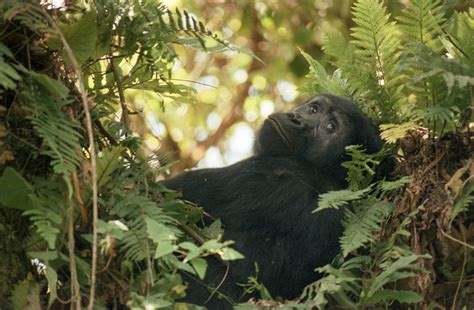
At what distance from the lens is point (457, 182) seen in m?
3.20

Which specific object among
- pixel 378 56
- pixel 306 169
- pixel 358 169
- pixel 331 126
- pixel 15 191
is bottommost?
pixel 306 169

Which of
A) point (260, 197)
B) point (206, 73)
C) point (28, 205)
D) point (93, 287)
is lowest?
point (206, 73)

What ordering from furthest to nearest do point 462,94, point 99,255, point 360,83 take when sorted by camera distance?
point 360,83 < point 462,94 < point 99,255

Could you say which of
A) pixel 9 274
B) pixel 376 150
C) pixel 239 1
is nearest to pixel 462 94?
pixel 376 150

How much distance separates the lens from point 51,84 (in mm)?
2951

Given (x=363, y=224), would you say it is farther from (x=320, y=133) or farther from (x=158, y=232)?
(x=320, y=133)

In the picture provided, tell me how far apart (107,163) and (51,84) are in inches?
Answer: 13.7

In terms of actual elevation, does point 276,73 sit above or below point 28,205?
below

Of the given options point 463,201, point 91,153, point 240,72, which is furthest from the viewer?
point 240,72

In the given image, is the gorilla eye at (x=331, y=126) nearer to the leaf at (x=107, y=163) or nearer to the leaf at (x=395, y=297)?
the leaf at (x=395, y=297)

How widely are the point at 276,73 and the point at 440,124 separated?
5.08m

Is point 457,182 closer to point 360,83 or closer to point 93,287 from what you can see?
point 360,83

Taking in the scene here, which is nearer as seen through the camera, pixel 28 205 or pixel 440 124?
pixel 28 205

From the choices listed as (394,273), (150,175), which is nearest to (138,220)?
(150,175)
